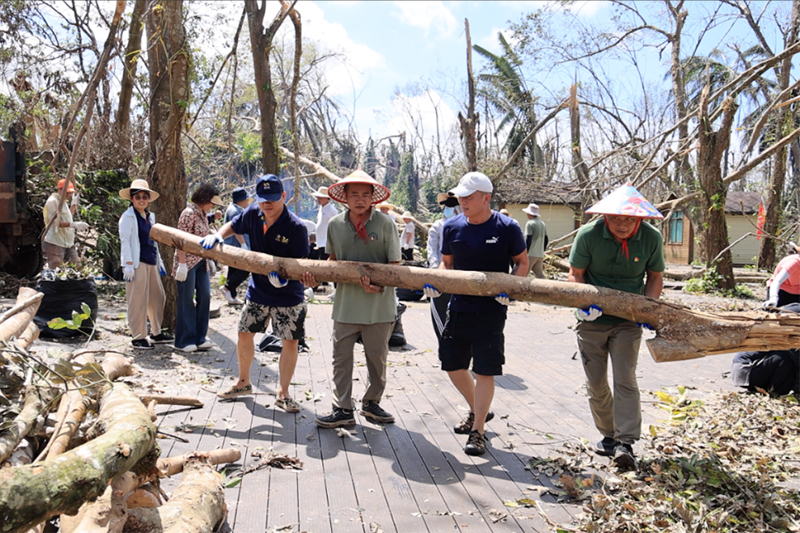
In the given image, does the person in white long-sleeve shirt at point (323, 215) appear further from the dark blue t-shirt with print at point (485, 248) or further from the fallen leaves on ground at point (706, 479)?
the fallen leaves on ground at point (706, 479)

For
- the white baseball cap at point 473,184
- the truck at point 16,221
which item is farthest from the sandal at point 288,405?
the truck at point 16,221

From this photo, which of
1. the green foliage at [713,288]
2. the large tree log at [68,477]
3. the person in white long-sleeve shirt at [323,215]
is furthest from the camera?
the green foliage at [713,288]

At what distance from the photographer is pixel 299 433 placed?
4.55 meters

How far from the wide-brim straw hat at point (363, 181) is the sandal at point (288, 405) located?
1770mm

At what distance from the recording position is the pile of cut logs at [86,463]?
6.53 feet

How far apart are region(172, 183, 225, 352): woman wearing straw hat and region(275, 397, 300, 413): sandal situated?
237 cm

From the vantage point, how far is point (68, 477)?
6.73ft

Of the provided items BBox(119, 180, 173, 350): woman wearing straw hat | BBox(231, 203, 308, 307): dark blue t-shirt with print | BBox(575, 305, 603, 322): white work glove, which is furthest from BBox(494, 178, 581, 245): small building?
BBox(575, 305, 603, 322): white work glove

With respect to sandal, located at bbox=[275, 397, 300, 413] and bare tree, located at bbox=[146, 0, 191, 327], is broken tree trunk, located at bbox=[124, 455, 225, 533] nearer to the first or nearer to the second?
sandal, located at bbox=[275, 397, 300, 413]

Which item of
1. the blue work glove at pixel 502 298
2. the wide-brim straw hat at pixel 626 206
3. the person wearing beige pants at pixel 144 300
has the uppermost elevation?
the wide-brim straw hat at pixel 626 206

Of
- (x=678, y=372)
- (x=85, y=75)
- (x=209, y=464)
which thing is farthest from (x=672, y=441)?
(x=85, y=75)

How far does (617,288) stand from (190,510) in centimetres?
309

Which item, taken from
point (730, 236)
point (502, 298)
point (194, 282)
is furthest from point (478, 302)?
point (730, 236)

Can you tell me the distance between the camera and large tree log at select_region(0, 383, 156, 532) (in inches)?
74.4
